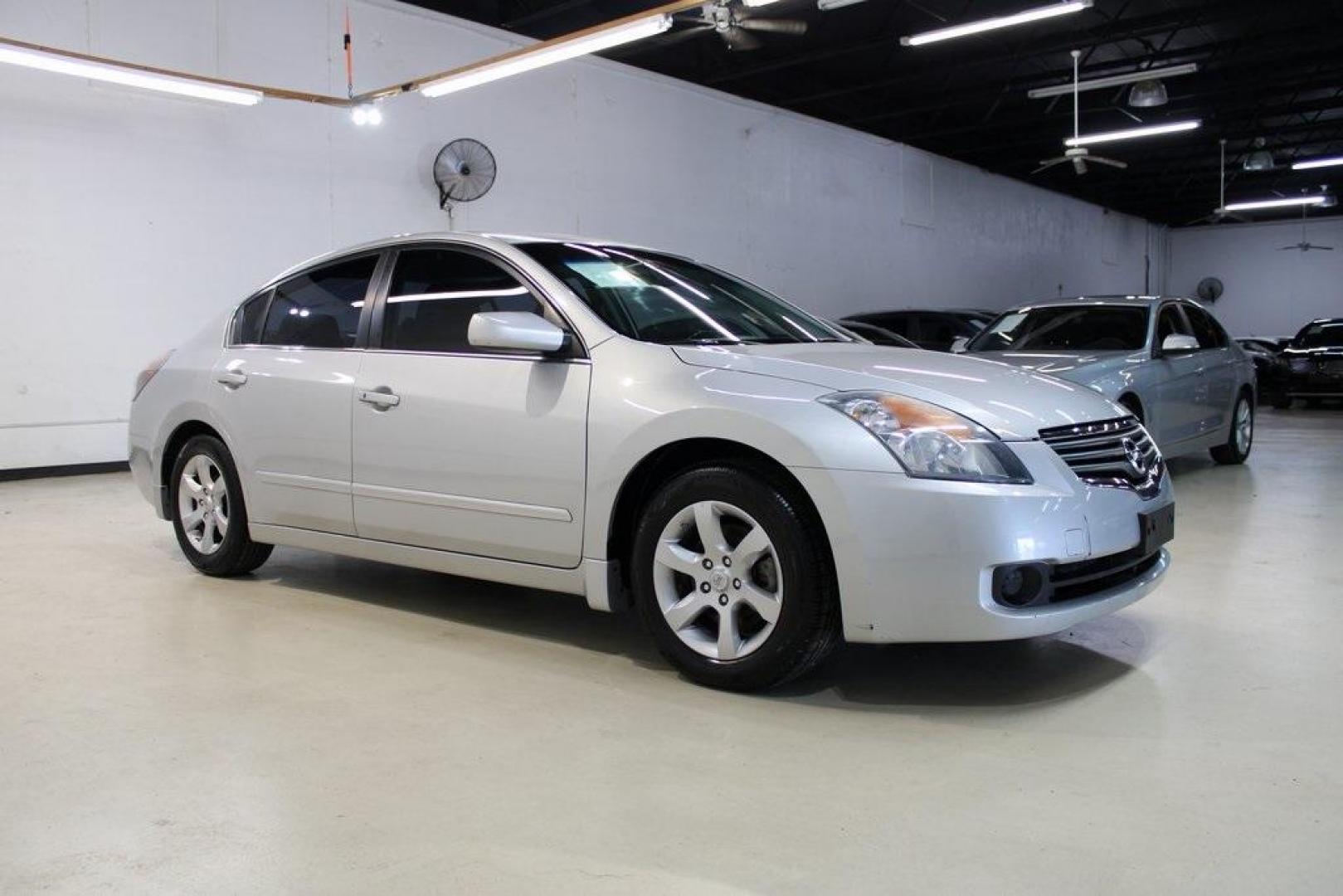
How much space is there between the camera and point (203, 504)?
166 inches

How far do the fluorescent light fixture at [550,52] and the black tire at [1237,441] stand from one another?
4897 millimetres

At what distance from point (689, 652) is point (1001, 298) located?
56.9ft

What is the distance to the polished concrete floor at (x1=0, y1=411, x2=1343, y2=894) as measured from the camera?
1.89 metres

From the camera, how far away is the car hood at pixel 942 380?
8.83ft

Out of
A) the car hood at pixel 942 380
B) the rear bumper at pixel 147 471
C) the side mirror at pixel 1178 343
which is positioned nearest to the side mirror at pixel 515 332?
the car hood at pixel 942 380

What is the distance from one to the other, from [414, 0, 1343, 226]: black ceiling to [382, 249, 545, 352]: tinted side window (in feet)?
16.2

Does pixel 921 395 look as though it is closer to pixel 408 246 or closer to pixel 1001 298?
pixel 408 246

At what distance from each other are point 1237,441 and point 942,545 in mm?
6398

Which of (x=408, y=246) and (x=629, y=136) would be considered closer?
(x=408, y=246)

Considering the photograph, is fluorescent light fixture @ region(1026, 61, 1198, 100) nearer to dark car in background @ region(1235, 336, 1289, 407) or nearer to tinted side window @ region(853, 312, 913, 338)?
tinted side window @ region(853, 312, 913, 338)

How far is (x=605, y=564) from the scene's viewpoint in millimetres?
2971

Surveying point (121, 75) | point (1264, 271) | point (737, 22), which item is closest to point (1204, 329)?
point (737, 22)

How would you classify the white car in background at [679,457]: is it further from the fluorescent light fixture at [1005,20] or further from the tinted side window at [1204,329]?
the fluorescent light fixture at [1005,20]

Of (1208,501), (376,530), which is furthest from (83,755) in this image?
(1208,501)
